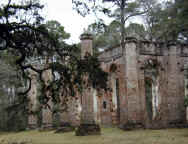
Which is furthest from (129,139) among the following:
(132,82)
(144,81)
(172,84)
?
(172,84)

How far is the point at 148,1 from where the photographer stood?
32.0 m

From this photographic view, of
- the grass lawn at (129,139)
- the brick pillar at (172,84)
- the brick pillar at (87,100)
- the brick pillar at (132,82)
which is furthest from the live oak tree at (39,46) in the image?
the brick pillar at (172,84)

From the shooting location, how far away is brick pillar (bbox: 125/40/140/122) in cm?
1891

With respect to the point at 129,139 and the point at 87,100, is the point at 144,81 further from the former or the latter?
the point at 129,139

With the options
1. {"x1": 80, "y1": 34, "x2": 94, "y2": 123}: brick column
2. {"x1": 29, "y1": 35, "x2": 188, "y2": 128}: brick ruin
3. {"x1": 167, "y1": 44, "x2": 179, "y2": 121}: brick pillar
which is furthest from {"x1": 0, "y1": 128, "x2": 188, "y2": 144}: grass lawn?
{"x1": 167, "y1": 44, "x2": 179, "y2": 121}: brick pillar

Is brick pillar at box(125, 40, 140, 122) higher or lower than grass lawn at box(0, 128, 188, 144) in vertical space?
higher

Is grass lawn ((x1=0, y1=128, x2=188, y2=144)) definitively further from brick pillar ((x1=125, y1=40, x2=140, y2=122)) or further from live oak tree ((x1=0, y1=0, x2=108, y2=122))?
live oak tree ((x1=0, y1=0, x2=108, y2=122))

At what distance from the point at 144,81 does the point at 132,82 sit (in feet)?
6.73

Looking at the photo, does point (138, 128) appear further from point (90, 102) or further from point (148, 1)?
point (148, 1)

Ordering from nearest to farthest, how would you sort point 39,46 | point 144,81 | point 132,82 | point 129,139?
1. point 39,46
2. point 129,139
3. point 132,82
4. point 144,81

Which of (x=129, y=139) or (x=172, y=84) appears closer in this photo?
(x=129, y=139)

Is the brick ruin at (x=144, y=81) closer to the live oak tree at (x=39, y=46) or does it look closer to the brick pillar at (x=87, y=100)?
the brick pillar at (x=87, y=100)

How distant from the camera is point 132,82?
63.2 ft

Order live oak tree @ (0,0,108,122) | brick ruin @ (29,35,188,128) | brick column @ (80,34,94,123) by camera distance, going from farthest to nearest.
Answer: brick ruin @ (29,35,188,128) → brick column @ (80,34,94,123) → live oak tree @ (0,0,108,122)
